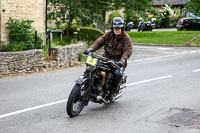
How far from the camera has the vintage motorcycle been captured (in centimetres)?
716

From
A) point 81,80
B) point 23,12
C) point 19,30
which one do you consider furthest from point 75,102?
point 23,12

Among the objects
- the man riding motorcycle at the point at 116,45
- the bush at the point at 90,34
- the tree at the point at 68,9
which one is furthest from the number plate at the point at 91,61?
the tree at the point at 68,9

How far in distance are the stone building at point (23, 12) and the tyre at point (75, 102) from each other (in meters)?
11.8

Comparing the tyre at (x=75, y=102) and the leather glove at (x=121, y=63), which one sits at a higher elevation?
the leather glove at (x=121, y=63)

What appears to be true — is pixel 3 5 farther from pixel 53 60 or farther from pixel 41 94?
pixel 41 94

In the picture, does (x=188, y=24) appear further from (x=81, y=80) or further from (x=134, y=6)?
(x=81, y=80)

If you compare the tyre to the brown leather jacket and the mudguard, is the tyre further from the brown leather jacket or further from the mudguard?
the brown leather jacket

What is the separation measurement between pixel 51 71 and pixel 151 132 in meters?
8.38

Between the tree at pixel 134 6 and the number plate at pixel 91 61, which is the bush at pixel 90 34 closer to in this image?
the tree at pixel 134 6

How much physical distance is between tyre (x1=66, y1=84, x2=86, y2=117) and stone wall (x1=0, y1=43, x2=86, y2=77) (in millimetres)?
6133

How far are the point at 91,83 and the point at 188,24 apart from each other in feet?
138

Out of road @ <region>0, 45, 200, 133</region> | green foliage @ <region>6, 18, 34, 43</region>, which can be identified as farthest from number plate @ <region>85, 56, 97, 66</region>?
green foliage @ <region>6, 18, 34, 43</region>

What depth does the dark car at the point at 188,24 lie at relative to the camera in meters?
47.5

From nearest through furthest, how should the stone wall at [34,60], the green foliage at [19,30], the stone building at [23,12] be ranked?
the stone wall at [34,60], the green foliage at [19,30], the stone building at [23,12]
